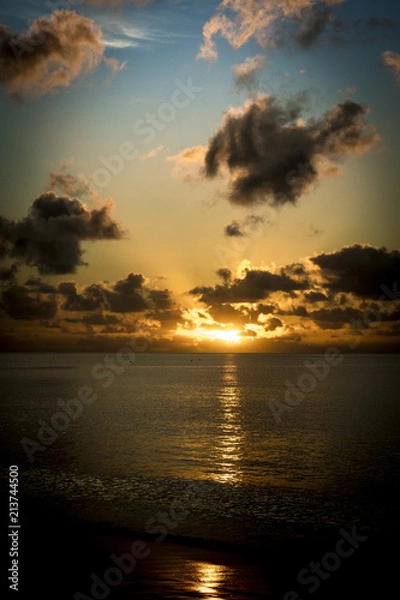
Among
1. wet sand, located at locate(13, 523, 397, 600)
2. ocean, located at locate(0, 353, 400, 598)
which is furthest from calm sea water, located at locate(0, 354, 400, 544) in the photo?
wet sand, located at locate(13, 523, 397, 600)

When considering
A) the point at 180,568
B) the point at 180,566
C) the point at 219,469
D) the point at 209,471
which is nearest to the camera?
the point at 180,568

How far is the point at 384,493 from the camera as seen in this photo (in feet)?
99.9

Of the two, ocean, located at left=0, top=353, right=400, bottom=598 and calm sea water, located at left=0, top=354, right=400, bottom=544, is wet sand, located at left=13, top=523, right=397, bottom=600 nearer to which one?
ocean, located at left=0, top=353, right=400, bottom=598

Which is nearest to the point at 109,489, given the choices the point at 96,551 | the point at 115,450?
the point at 96,551

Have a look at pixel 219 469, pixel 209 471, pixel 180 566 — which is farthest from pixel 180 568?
pixel 219 469

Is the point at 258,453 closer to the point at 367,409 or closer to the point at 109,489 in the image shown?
the point at 109,489

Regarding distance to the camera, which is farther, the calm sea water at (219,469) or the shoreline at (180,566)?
the calm sea water at (219,469)

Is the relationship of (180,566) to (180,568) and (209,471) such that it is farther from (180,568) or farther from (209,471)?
(209,471)

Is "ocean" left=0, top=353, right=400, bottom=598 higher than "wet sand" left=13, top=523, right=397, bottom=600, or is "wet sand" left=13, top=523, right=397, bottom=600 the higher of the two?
"wet sand" left=13, top=523, right=397, bottom=600

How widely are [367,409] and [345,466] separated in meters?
44.0

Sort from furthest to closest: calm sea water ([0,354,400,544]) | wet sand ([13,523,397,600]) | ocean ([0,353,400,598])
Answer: calm sea water ([0,354,400,544])
ocean ([0,353,400,598])
wet sand ([13,523,397,600])

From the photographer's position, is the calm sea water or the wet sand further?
→ the calm sea water

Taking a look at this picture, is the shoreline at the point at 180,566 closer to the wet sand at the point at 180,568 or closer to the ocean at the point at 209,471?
the wet sand at the point at 180,568

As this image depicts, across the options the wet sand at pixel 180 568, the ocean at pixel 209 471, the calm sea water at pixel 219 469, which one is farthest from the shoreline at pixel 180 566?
the calm sea water at pixel 219 469
